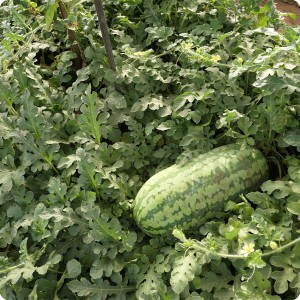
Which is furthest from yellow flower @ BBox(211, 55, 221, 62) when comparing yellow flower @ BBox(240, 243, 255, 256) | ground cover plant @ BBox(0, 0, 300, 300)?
yellow flower @ BBox(240, 243, 255, 256)

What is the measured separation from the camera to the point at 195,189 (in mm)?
1935

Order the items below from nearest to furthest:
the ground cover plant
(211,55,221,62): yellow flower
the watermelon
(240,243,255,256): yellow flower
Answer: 1. (240,243,255,256): yellow flower
2. the ground cover plant
3. the watermelon
4. (211,55,221,62): yellow flower

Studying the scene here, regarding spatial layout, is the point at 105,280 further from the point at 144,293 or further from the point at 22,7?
the point at 22,7

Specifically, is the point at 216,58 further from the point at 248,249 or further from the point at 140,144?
the point at 248,249

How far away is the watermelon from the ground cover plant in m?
0.06

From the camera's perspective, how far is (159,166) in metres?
2.18

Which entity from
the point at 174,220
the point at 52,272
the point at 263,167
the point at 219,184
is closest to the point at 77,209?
the point at 52,272

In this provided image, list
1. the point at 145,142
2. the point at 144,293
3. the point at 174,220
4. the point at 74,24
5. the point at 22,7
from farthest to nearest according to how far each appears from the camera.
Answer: the point at 22,7 < the point at 74,24 < the point at 145,142 < the point at 174,220 < the point at 144,293

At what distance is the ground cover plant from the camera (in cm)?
178

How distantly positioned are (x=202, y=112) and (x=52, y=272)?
99 centimetres

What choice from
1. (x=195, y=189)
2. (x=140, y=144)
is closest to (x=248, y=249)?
(x=195, y=189)

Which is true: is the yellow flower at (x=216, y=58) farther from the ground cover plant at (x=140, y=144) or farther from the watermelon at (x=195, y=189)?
the watermelon at (x=195, y=189)

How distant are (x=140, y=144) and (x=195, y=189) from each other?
1.54 feet

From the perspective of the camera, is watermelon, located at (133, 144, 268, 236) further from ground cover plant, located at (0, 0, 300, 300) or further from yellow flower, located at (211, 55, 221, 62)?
yellow flower, located at (211, 55, 221, 62)
